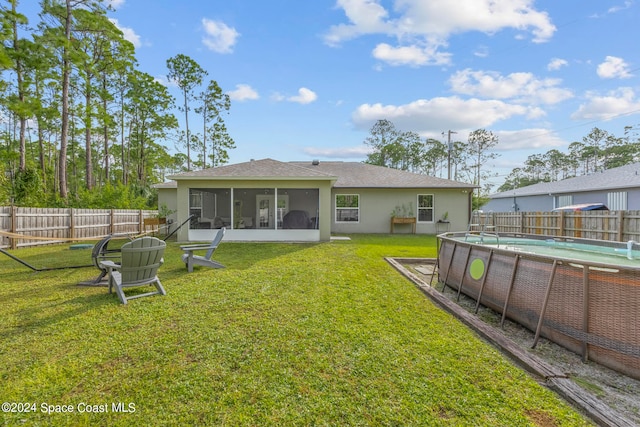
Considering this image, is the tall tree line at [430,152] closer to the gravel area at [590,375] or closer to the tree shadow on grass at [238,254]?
the tree shadow on grass at [238,254]

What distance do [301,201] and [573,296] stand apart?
1297 cm

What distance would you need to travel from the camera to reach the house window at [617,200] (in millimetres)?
14730

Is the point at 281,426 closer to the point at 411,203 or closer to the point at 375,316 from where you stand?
the point at 375,316

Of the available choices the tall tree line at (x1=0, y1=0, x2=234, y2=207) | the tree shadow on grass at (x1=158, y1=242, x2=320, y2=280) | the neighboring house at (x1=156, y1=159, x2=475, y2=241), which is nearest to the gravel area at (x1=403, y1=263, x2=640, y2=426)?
the tree shadow on grass at (x1=158, y1=242, x2=320, y2=280)

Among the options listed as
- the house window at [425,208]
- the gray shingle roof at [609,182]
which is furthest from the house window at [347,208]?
the gray shingle roof at [609,182]

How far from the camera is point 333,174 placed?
17047mm

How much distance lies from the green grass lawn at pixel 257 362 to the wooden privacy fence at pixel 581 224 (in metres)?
3.90

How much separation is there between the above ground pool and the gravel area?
87 mm

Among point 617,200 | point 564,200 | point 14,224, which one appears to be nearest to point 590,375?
point 14,224

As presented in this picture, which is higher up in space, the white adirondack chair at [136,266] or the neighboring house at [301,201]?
the neighboring house at [301,201]

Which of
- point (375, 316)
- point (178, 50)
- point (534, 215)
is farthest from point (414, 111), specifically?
point (375, 316)

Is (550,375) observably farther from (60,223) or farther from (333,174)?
(333,174)

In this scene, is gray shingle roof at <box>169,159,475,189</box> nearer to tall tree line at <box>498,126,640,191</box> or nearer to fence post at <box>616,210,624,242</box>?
fence post at <box>616,210,624,242</box>

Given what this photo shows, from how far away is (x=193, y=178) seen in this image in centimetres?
1110
